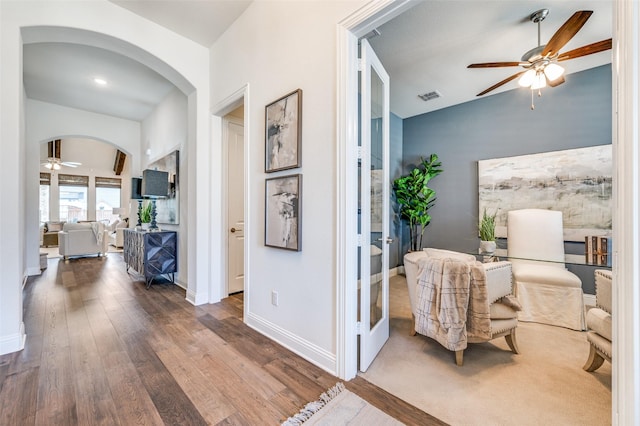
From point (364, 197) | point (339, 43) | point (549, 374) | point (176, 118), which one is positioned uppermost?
point (176, 118)

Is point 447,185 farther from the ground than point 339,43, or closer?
closer

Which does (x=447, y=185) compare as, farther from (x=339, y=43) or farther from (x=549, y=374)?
(x=339, y=43)

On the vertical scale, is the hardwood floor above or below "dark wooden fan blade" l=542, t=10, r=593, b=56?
below

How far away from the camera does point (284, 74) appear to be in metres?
2.19

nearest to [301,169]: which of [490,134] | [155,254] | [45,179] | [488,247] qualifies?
[488,247]

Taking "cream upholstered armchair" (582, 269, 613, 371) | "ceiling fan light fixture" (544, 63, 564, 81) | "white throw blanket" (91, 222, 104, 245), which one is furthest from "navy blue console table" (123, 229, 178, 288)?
"ceiling fan light fixture" (544, 63, 564, 81)

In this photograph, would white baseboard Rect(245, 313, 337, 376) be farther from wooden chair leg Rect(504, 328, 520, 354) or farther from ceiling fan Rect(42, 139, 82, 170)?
ceiling fan Rect(42, 139, 82, 170)

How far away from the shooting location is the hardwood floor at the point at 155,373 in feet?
4.63

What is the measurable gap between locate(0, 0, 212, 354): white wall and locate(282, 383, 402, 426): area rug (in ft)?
7.16

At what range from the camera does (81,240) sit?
19.8ft

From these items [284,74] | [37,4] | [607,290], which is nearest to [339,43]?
[284,74]

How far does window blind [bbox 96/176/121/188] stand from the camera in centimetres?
1010

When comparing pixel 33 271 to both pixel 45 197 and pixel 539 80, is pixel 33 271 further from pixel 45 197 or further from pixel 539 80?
pixel 539 80

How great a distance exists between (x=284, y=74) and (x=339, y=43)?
2.02ft
